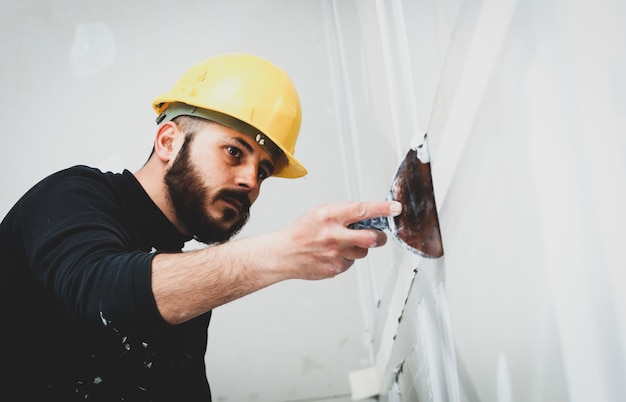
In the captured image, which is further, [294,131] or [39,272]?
[294,131]

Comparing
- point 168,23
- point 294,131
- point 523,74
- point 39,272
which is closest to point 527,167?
point 523,74

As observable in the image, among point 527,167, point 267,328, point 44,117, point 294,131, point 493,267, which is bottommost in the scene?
point 267,328

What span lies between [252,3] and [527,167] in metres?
2.38

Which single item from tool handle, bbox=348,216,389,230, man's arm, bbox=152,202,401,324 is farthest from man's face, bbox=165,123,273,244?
tool handle, bbox=348,216,389,230

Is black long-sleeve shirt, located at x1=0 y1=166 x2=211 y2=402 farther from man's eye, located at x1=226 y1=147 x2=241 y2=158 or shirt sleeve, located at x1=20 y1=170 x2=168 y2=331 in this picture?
man's eye, located at x1=226 y1=147 x2=241 y2=158

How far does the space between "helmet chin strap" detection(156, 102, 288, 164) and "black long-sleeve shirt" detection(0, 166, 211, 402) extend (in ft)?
1.04

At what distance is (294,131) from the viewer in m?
1.79

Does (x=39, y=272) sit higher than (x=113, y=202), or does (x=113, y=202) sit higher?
(x=113, y=202)

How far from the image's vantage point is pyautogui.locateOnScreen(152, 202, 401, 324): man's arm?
896 millimetres

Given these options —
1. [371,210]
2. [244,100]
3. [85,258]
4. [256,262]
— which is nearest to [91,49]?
[244,100]

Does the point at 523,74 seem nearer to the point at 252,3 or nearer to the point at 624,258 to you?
the point at 624,258

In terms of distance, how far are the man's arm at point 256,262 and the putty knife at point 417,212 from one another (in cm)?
3

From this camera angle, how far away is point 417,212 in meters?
0.92

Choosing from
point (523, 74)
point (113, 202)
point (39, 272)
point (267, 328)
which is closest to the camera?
point (523, 74)
